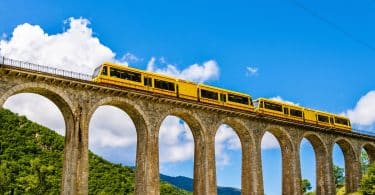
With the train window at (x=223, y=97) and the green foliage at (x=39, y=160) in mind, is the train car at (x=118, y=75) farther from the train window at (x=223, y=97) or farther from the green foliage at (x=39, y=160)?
the green foliage at (x=39, y=160)

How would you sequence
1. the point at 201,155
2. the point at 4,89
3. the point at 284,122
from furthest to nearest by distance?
the point at 284,122
the point at 201,155
the point at 4,89

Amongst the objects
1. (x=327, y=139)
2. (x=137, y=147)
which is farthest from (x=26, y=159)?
(x=327, y=139)

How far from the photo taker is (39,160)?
55.6m

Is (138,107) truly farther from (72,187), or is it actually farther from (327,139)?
(327,139)

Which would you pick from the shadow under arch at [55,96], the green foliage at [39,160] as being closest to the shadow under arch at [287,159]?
the green foliage at [39,160]

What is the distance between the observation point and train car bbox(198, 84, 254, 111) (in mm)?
48900

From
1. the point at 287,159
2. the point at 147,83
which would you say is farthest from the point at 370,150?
the point at 147,83

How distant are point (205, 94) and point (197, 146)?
5.49 m

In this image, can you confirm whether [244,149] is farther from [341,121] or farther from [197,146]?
[341,121]

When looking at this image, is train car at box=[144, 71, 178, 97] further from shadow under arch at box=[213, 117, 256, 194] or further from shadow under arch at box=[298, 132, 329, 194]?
shadow under arch at box=[298, 132, 329, 194]

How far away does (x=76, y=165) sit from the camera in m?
37.8

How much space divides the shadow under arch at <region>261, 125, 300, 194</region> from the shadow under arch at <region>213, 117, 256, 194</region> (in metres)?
3.82

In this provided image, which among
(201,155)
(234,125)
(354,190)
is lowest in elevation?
(354,190)

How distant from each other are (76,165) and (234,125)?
20428 mm
